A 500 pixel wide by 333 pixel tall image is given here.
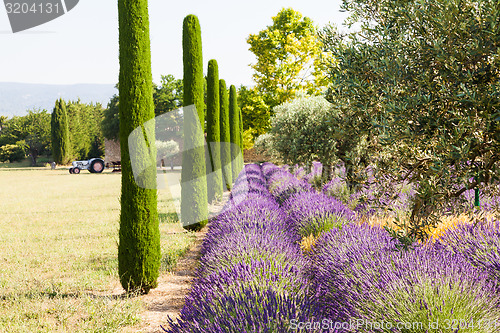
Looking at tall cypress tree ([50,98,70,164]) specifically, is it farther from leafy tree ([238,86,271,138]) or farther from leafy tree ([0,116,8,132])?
leafy tree ([238,86,271,138])

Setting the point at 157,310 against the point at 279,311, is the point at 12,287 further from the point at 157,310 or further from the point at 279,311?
the point at 279,311

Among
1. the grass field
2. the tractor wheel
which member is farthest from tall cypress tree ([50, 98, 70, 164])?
the grass field

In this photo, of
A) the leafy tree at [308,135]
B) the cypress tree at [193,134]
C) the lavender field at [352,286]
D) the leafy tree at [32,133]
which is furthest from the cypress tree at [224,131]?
the leafy tree at [32,133]

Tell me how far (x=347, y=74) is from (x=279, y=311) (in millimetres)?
2939

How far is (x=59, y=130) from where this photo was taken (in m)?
49.5

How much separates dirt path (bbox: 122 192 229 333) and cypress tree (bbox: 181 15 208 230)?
2.84 metres

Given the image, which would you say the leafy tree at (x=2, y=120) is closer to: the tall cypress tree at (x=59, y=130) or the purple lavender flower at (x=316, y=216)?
the tall cypress tree at (x=59, y=130)

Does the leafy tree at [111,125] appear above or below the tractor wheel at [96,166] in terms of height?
above

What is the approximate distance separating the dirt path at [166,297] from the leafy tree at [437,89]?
318cm

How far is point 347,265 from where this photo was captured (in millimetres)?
3957

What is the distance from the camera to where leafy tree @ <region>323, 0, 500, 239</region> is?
3.10 meters

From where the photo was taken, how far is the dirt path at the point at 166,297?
14.3 feet

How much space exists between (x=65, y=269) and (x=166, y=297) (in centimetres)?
240

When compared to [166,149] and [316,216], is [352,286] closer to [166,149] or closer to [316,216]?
[316,216]
